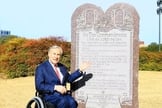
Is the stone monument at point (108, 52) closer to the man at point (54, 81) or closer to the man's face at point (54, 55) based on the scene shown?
the man at point (54, 81)

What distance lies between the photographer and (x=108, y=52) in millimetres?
9875

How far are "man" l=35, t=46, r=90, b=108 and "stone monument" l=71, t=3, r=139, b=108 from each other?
149cm

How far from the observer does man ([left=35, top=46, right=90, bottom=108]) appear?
8406mm

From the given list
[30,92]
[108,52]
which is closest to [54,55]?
[108,52]

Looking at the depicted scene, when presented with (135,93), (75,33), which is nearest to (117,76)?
(135,93)

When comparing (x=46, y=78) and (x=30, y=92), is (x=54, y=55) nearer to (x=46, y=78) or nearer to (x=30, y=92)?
(x=46, y=78)

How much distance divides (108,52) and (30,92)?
9.30 meters

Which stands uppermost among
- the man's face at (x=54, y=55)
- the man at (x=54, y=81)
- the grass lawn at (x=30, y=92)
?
the man's face at (x=54, y=55)

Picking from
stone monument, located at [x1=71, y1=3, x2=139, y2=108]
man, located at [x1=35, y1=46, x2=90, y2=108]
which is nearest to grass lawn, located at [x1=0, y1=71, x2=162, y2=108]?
stone monument, located at [x1=71, y1=3, x2=139, y2=108]

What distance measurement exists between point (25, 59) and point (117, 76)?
1680cm

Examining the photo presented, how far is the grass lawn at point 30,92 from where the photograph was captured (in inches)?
609

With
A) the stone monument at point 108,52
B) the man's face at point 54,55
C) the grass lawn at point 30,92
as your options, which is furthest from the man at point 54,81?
the grass lawn at point 30,92

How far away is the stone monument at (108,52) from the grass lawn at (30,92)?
4.92 metres

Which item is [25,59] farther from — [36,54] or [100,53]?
[100,53]
